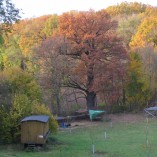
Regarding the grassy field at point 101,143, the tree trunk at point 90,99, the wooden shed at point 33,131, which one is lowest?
the grassy field at point 101,143

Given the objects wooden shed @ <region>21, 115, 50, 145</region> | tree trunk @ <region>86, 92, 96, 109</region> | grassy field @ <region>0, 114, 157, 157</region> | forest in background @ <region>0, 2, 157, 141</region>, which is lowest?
grassy field @ <region>0, 114, 157, 157</region>

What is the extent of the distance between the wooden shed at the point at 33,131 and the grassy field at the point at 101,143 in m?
0.83

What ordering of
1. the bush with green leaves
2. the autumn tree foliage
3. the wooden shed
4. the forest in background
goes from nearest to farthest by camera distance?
the wooden shed, the bush with green leaves, the forest in background, the autumn tree foliage

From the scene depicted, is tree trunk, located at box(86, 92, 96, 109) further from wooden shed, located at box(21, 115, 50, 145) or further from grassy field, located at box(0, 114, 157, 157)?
wooden shed, located at box(21, 115, 50, 145)

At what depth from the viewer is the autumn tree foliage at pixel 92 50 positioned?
1941 inches

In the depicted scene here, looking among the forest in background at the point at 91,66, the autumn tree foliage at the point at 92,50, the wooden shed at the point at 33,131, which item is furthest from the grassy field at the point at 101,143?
the autumn tree foliage at the point at 92,50

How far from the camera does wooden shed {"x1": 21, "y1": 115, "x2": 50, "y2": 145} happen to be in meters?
26.8

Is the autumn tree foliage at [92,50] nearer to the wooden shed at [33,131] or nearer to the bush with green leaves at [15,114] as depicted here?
the bush with green leaves at [15,114]

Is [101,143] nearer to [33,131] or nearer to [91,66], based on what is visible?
[33,131]

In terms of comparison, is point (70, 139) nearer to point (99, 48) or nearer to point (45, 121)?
point (45, 121)

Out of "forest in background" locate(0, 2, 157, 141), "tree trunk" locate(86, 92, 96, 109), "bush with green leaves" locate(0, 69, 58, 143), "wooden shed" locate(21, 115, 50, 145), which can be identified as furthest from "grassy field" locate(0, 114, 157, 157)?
"tree trunk" locate(86, 92, 96, 109)

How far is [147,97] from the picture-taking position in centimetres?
5519

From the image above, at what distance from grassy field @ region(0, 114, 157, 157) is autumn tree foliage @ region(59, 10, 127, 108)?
1007 cm

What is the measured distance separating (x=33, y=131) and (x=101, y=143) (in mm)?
5676
